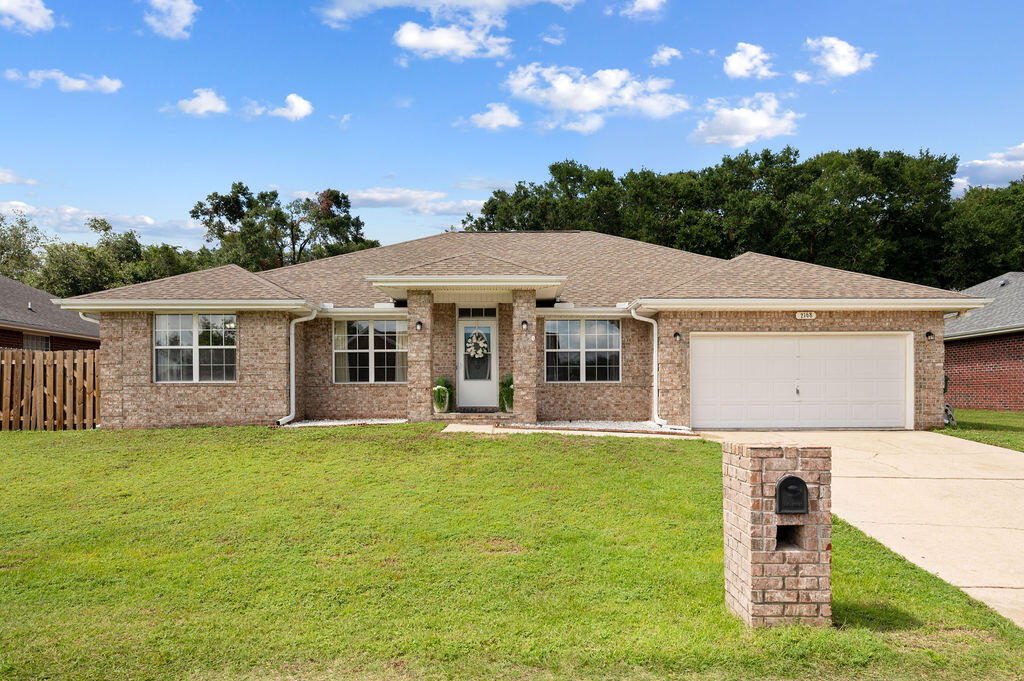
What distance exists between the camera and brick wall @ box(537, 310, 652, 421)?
13.9 m

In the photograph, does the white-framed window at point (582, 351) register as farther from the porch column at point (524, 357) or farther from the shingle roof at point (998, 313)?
the shingle roof at point (998, 313)

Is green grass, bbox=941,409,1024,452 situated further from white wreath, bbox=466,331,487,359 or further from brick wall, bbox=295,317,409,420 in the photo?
brick wall, bbox=295,317,409,420

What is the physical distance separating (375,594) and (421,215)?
140 feet

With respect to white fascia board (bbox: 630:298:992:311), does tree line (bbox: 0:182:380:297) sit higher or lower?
higher

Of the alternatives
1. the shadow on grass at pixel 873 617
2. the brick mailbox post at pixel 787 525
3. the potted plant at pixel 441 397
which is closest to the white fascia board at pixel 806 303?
the potted plant at pixel 441 397

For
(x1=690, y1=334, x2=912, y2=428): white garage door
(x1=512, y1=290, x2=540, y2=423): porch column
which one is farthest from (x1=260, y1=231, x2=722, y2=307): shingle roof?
(x1=690, y1=334, x2=912, y2=428): white garage door

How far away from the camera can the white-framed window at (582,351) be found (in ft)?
45.8

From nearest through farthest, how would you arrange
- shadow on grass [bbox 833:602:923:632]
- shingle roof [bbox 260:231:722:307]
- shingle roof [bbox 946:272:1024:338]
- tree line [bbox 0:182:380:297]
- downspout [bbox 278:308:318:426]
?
shadow on grass [bbox 833:602:923:632]
downspout [bbox 278:308:318:426]
shingle roof [bbox 260:231:722:307]
shingle roof [bbox 946:272:1024:338]
tree line [bbox 0:182:380:297]

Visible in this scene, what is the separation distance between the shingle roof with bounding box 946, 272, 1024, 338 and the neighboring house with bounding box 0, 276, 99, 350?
28.2 m

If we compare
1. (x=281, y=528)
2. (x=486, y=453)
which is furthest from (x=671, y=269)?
(x=281, y=528)

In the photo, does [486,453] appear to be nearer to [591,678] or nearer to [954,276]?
[591,678]

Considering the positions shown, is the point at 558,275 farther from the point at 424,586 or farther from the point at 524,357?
the point at 424,586

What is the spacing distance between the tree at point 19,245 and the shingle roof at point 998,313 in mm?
51476

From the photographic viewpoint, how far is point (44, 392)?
12383 mm
